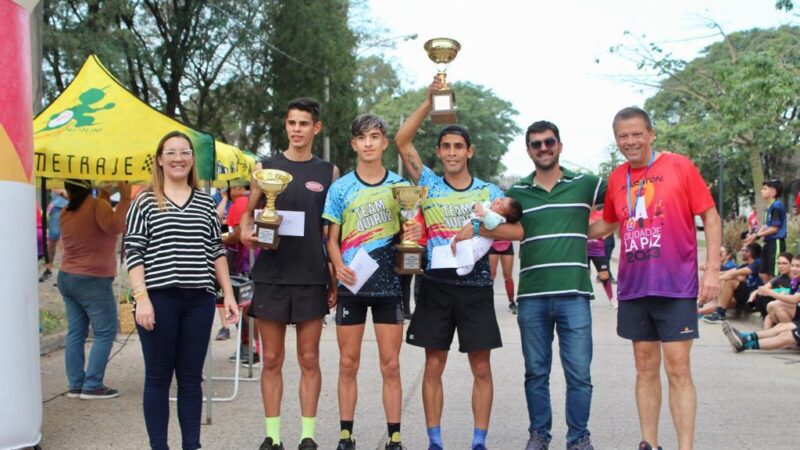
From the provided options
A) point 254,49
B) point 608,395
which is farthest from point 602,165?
point 608,395

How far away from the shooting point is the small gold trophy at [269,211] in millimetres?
5113

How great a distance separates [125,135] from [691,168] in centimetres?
420

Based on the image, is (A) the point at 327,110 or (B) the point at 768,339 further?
(A) the point at 327,110

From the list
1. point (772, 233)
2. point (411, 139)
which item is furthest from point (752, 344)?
point (411, 139)

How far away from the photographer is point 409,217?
5.13 m

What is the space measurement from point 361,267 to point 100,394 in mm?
3391

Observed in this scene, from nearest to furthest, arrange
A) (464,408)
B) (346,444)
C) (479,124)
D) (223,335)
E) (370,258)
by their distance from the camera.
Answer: (370,258)
(346,444)
(464,408)
(223,335)
(479,124)

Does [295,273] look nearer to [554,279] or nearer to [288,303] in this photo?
[288,303]

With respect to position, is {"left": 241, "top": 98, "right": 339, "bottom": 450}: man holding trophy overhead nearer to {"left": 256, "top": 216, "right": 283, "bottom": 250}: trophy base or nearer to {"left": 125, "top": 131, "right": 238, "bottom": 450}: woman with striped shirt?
{"left": 256, "top": 216, "right": 283, "bottom": 250}: trophy base

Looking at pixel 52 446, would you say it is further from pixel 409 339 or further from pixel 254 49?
pixel 254 49

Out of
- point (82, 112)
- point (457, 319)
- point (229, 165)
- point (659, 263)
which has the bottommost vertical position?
point (457, 319)

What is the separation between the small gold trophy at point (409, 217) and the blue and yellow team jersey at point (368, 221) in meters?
0.15

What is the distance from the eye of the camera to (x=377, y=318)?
5.32 metres

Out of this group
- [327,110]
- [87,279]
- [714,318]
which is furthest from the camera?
[327,110]
